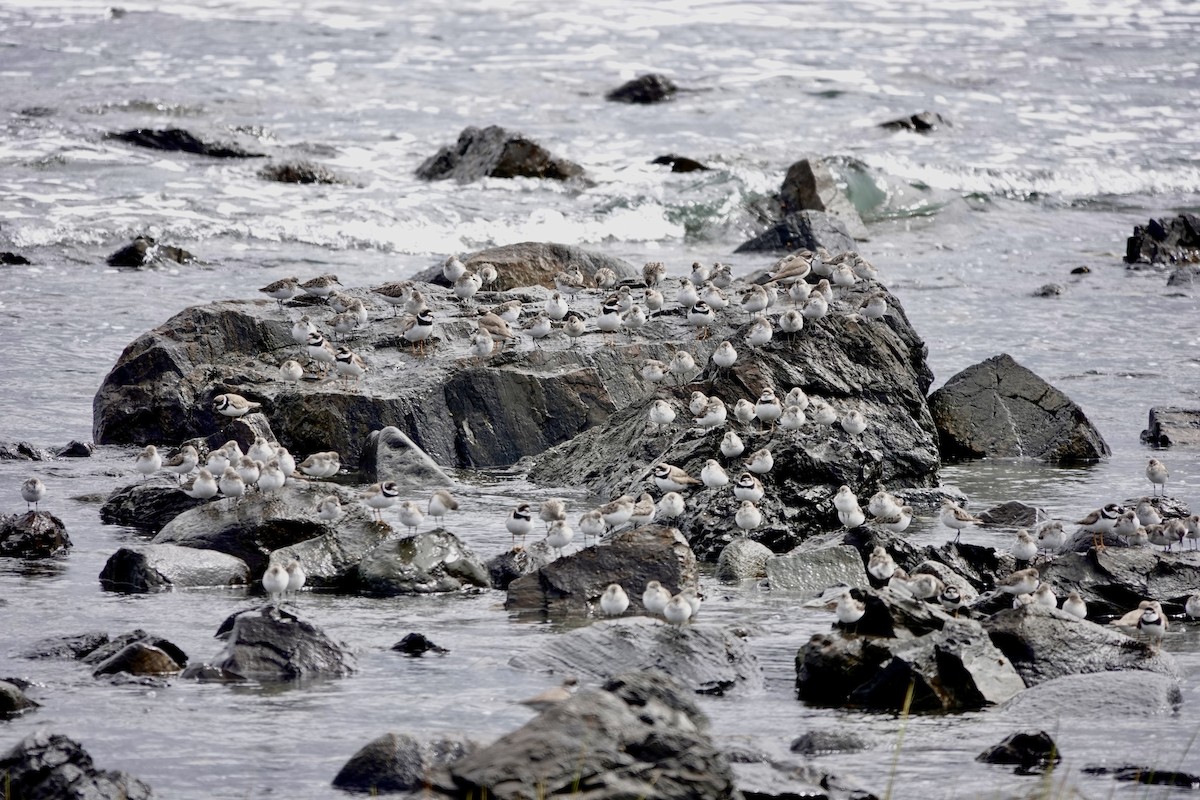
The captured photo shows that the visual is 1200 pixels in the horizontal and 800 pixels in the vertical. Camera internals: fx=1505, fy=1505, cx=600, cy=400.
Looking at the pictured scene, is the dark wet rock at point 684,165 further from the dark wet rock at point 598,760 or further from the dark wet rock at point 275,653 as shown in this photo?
the dark wet rock at point 598,760

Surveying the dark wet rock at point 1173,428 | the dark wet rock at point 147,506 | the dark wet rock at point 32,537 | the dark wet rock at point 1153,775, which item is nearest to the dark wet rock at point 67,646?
the dark wet rock at point 32,537

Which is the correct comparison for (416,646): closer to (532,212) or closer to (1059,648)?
(1059,648)

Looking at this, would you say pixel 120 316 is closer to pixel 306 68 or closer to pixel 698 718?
pixel 698 718

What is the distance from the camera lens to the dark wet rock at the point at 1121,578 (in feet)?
41.2

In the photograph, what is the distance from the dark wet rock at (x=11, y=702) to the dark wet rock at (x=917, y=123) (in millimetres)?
37153

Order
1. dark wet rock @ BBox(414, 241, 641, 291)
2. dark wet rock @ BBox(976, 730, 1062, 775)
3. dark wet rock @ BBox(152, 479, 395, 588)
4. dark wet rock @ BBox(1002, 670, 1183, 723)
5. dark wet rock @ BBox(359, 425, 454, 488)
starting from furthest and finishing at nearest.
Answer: dark wet rock @ BBox(414, 241, 641, 291)
dark wet rock @ BBox(359, 425, 454, 488)
dark wet rock @ BBox(152, 479, 395, 588)
dark wet rock @ BBox(1002, 670, 1183, 723)
dark wet rock @ BBox(976, 730, 1062, 775)

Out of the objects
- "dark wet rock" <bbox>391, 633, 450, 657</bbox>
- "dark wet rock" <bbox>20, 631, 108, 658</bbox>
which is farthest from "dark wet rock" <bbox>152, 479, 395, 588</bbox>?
"dark wet rock" <bbox>20, 631, 108, 658</bbox>

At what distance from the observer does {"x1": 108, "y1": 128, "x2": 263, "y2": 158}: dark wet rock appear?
3669 centimetres

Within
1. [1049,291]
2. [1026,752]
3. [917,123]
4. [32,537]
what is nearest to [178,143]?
[917,123]

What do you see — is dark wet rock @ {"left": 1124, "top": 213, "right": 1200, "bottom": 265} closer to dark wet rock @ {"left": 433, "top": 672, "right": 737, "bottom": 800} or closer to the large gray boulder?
the large gray boulder

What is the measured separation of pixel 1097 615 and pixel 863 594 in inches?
113

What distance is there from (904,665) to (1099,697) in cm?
126

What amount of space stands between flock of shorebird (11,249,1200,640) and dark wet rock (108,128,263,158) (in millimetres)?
17792

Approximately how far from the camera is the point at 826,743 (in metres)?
9.04
